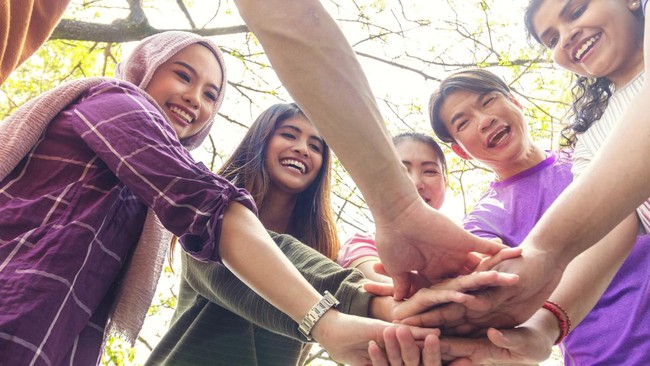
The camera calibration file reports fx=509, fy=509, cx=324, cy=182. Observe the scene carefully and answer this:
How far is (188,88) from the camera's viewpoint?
2381mm

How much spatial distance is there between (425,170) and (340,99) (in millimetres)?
1678

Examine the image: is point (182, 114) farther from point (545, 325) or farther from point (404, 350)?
point (545, 325)

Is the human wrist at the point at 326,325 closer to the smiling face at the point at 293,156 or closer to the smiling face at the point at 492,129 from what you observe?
the smiling face at the point at 293,156

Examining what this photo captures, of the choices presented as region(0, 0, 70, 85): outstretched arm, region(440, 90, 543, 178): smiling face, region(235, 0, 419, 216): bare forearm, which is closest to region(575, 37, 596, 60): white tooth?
region(440, 90, 543, 178): smiling face

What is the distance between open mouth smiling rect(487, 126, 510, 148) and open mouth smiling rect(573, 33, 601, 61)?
491 millimetres

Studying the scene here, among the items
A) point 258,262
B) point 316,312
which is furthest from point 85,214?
point 316,312

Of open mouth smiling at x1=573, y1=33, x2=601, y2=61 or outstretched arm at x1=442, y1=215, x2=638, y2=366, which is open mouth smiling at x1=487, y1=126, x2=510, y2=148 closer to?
open mouth smiling at x1=573, y1=33, x2=601, y2=61

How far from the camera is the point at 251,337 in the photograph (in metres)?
2.02

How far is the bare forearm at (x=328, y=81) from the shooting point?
141cm

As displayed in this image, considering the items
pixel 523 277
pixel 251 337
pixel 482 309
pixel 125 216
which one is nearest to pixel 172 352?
pixel 251 337

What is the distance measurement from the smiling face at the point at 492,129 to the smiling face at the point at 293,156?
0.77 meters

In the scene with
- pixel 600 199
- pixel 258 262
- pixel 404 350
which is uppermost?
pixel 600 199

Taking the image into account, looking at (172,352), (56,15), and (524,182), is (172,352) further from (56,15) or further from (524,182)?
(524,182)

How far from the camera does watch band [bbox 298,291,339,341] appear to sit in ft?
5.19
